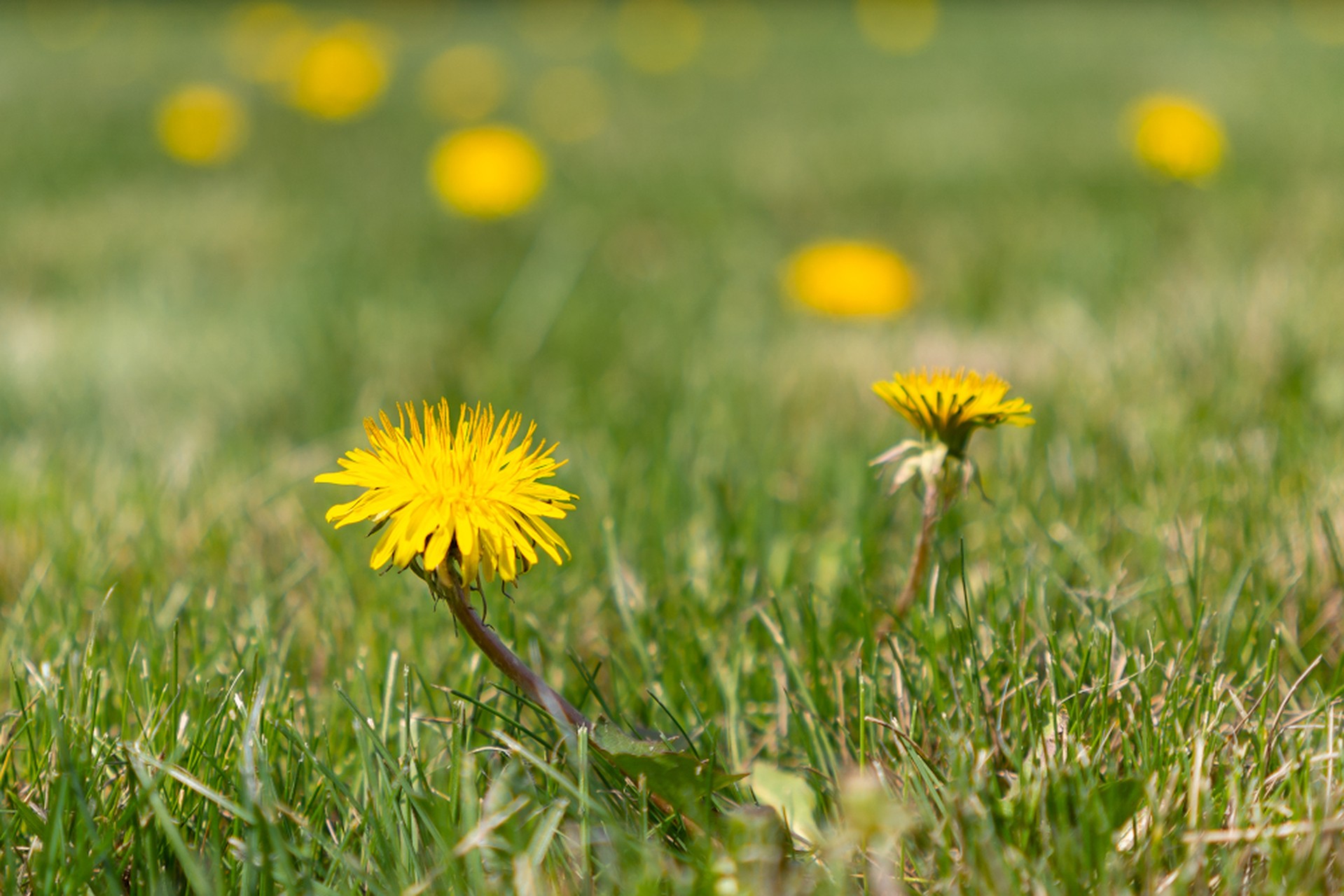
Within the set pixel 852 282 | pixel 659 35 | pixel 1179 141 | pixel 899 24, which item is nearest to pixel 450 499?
pixel 852 282

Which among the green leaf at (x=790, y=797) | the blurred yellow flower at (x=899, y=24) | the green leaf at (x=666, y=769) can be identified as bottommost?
the green leaf at (x=790, y=797)

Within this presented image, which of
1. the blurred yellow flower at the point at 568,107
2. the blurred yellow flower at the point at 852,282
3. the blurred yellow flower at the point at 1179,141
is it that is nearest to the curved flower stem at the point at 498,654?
the blurred yellow flower at the point at 852,282

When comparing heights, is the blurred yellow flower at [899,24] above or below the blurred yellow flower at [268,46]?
above

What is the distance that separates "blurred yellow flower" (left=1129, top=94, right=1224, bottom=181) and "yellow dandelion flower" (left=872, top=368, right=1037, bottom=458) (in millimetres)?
2500

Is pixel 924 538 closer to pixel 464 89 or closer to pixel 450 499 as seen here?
pixel 450 499

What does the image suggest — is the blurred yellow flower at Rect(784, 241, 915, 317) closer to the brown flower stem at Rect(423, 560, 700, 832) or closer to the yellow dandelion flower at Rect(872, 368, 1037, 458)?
the yellow dandelion flower at Rect(872, 368, 1037, 458)

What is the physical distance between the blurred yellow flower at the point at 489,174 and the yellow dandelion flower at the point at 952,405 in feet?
7.51

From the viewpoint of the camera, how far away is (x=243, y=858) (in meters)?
0.82

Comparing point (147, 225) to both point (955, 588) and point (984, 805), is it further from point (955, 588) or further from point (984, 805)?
point (984, 805)

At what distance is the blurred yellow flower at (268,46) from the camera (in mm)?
5062

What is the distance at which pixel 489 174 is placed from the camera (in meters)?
3.11

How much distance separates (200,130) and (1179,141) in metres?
3.22

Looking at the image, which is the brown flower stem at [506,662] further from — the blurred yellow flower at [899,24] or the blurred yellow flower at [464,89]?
the blurred yellow flower at [899,24]

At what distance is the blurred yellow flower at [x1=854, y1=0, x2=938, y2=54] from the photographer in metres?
8.03
